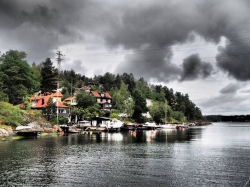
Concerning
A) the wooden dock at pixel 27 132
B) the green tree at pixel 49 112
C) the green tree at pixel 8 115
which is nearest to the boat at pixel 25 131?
the wooden dock at pixel 27 132

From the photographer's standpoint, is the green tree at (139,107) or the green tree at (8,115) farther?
the green tree at (139,107)

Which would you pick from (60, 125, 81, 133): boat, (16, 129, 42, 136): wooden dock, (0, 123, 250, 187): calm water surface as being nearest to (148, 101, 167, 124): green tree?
(60, 125, 81, 133): boat

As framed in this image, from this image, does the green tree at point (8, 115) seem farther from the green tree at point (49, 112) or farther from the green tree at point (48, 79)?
the green tree at point (48, 79)

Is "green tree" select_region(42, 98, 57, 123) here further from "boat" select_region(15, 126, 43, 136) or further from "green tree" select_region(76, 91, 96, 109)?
"boat" select_region(15, 126, 43, 136)

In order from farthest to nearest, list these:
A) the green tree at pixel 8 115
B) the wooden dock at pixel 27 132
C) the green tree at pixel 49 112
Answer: the green tree at pixel 49 112
the green tree at pixel 8 115
the wooden dock at pixel 27 132

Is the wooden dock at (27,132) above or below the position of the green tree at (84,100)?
below

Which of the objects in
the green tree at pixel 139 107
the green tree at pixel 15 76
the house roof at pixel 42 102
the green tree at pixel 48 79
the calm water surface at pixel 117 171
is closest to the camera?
the calm water surface at pixel 117 171

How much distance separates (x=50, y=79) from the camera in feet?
403

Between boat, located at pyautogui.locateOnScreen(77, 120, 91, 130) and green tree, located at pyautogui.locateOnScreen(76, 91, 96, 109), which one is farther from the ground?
green tree, located at pyautogui.locateOnScreen(76, 91, 96, 109)

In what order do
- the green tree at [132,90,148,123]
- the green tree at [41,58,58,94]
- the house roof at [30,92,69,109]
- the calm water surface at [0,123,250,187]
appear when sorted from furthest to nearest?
the green tree at [132,90,148,123], the green tree at [41,58,58,94], the house roof at [30,92,69,109], the calm water surface at [0,123,250,187]

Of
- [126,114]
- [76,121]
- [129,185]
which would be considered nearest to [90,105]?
[76,121]

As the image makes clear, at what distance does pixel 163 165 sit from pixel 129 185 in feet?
33.7

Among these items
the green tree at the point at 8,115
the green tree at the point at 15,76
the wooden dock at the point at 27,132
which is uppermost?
the green tree at the point at 15,76

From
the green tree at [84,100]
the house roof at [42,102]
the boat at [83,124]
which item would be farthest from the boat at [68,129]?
the green tree at [84,100]
